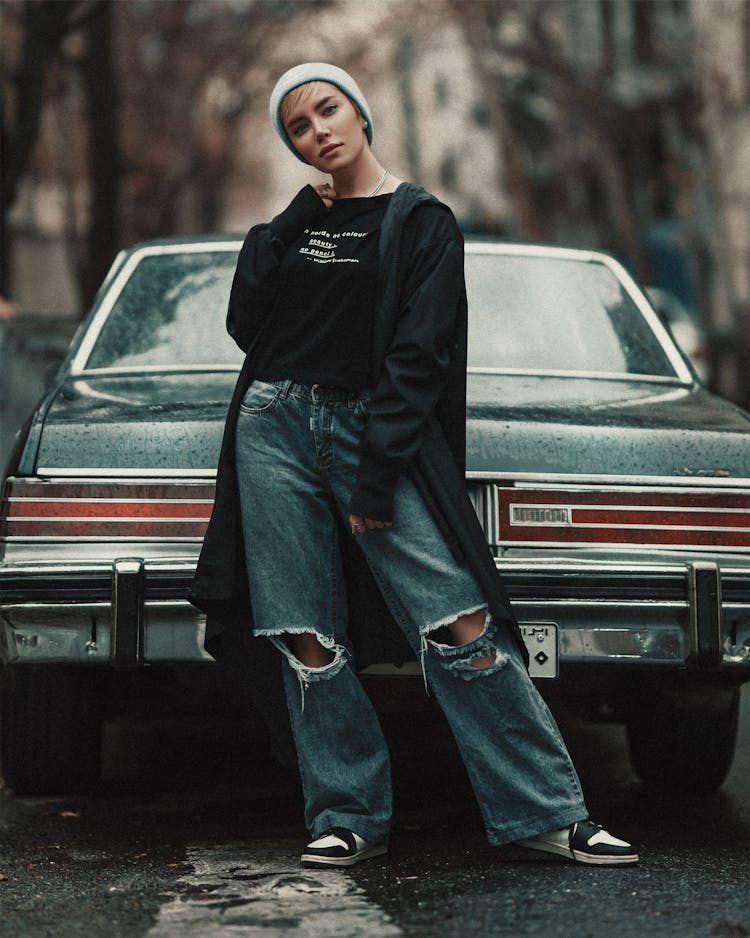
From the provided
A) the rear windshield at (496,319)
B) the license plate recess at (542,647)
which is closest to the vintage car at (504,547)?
the license plate recess at (542,647)

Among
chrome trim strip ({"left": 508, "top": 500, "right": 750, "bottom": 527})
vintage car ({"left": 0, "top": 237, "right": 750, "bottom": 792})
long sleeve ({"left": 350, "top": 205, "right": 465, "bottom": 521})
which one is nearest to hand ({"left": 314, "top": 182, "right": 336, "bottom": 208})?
long sleeve ({"left": 350, "top": 205, "right": 465, "bottom": 521})

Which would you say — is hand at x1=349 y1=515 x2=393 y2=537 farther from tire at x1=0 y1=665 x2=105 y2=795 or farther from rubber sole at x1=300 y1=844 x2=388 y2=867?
tire at x1=0 y1=665 x2=105 y2=795

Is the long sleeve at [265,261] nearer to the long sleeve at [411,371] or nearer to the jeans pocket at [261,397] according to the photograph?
the jeans pocket at [261,397]

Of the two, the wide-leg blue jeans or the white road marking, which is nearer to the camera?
the white road marking

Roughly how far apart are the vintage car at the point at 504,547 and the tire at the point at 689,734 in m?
0.01

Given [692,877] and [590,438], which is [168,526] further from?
[692,877]

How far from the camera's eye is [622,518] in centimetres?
431

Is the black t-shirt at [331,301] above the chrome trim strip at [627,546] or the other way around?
above

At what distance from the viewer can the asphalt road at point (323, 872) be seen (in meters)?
3.57

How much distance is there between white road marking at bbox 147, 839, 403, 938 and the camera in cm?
350

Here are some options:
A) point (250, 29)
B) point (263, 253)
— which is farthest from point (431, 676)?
point (250, 29)

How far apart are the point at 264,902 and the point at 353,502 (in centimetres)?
89

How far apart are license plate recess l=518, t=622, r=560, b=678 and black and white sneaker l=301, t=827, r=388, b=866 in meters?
0.58

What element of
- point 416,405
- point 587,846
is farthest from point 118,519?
point 587,846
